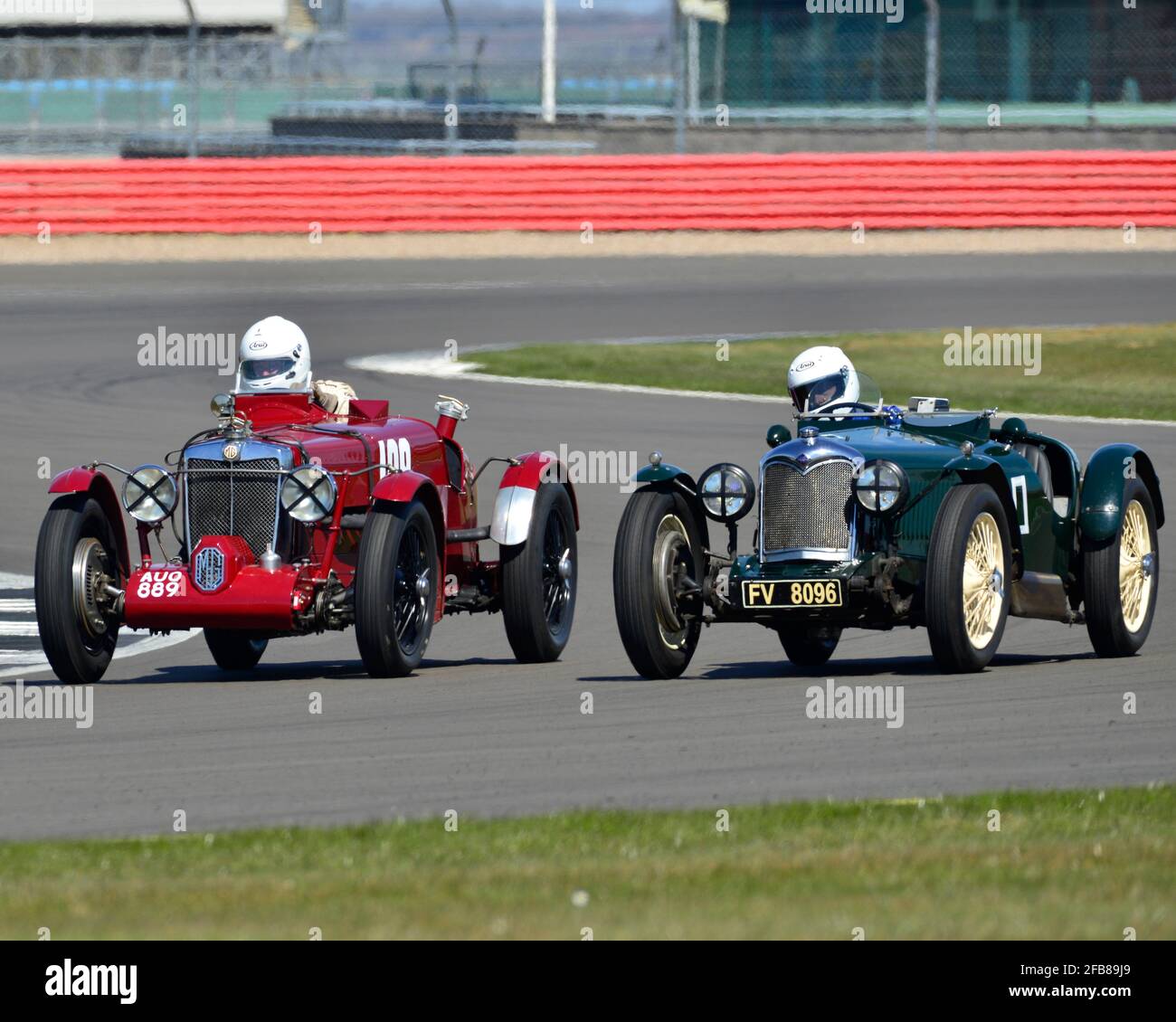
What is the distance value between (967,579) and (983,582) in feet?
0.53

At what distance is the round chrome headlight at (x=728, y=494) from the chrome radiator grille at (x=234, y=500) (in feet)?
6.42

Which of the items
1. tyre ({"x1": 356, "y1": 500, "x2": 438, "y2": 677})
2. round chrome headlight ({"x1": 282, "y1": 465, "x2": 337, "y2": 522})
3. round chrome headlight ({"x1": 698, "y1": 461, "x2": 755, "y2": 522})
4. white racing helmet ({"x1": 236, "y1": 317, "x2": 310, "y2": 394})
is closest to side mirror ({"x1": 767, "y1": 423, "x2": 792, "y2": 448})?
round chrome headlight ({"x1": 698, "y1": 461, "x2": 755, "y2": 522})

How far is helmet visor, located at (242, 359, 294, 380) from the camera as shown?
11.5m

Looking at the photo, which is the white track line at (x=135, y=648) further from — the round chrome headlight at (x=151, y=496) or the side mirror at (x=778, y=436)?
the side mirror at (x=778, y=436)

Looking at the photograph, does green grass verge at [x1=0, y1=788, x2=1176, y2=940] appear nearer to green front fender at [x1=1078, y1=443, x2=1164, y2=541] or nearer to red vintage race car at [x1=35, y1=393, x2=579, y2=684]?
red vintage race car at [x1=35, y1=393, x2=579, y2=684]

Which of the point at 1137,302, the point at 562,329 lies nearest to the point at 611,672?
the point at 562,329

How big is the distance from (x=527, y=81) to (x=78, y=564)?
3124 centimetres

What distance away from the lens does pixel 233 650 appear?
1166cm

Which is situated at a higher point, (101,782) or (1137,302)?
(1137,302)

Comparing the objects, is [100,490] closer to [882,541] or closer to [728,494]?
[728,494]

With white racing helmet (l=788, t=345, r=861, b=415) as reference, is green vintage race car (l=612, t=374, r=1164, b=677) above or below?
below

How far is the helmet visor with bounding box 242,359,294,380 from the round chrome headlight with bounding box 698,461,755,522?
235 cm
